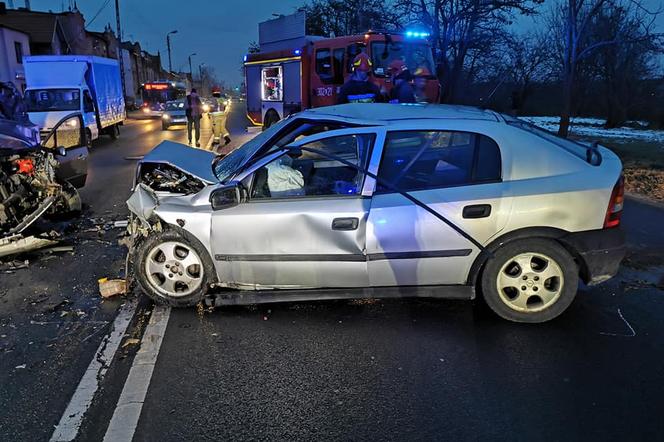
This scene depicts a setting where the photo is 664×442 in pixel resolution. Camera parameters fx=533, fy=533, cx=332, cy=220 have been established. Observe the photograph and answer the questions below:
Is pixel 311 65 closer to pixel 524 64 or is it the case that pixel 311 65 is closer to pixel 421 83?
pixel 421 83

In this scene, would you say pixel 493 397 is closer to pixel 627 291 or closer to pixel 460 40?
pixel 627 291

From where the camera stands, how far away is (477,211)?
12.7 feet

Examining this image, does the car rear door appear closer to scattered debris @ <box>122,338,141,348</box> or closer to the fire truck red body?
scattered debris @ <box>122,338,141,348</box>

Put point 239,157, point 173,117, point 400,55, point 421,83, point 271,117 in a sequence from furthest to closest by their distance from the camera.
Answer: point 173,117 → point 271,117 → point 400,55 → point 421,83 → point 239,157

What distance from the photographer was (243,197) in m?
4.04

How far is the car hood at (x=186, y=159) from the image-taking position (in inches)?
180

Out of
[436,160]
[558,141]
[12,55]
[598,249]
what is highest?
[12,55]

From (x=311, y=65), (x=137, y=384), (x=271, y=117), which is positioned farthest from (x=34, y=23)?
(x=137, y=384)

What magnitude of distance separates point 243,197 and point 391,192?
1117 millimetres

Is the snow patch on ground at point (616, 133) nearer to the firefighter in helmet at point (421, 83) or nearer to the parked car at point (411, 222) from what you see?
the firefighter in helmet at point (421, 83)

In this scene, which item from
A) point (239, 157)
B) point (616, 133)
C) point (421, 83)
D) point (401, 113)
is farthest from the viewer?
point (616, 133)

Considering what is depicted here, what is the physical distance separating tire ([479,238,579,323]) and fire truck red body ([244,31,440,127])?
31.0ft

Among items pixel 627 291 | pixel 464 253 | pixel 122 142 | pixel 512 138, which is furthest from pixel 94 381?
pixel 122 142

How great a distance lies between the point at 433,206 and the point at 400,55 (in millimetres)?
10470
